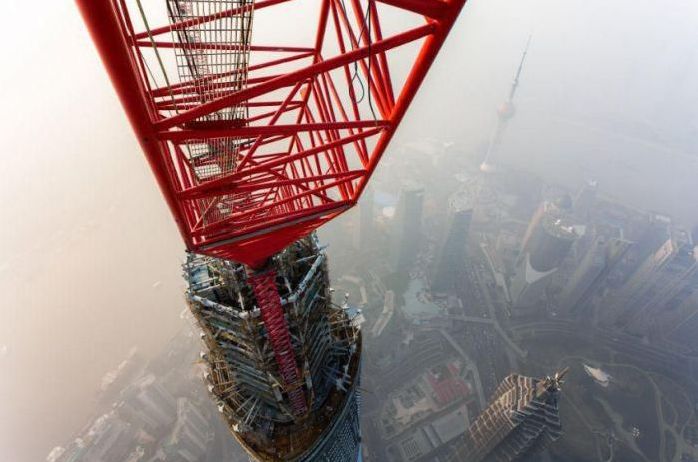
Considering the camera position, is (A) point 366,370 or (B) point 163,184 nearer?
(B) point 163,184

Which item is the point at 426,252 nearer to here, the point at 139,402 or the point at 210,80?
the point at 139,402

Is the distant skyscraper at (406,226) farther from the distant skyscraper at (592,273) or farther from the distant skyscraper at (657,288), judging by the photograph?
the distant skyscraper at (657,288)

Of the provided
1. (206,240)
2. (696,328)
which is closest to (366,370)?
(206,240)

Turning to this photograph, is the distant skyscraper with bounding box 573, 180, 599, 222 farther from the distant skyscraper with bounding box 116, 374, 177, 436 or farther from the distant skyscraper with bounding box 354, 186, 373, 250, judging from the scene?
the distant skyscraper with bounding box 116, 374, 177, 436

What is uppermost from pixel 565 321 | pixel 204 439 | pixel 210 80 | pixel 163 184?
pixel 210 80

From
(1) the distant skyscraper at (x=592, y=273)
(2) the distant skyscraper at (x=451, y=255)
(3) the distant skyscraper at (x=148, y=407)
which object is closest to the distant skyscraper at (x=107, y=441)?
(3) the distant skyscraper at (x=148, y=407)

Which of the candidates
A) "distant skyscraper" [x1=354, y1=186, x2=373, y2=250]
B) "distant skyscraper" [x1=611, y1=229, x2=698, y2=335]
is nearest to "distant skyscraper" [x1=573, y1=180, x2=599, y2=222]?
"distant skyscraper" [x1=611, y1=229, x2=698, y2=335]

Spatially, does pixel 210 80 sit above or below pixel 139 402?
above

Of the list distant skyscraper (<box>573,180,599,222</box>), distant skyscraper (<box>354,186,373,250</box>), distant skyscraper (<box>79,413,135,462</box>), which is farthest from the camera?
distant skyscraper (<box>573,180,599,222</box>)
